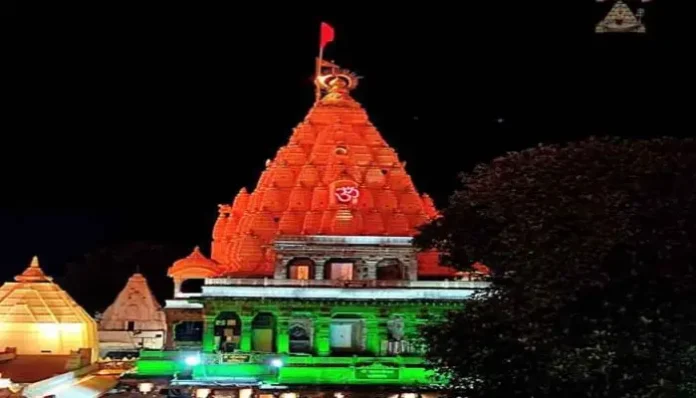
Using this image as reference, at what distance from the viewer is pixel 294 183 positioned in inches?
1271

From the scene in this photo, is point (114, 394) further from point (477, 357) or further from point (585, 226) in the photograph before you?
point (585, 226)

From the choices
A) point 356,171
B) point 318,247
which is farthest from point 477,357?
point 356,171

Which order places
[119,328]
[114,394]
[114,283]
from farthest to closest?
[114,283] < [119,328] < [114,394]

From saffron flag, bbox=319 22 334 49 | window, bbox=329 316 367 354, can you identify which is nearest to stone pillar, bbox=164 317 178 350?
window, bbox=329 316 367 354

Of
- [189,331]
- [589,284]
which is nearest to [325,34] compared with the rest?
[189,331]

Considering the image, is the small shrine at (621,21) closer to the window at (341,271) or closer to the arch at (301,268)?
the window at (341,271)

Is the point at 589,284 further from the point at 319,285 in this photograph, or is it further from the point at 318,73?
the point at 318,73

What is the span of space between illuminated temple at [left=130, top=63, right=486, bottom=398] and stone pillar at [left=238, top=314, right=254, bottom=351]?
1.1 inches

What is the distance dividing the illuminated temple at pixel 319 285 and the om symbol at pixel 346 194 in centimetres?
3

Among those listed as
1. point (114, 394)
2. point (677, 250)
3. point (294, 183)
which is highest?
point (294, 183)

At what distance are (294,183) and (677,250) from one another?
62.6 feet

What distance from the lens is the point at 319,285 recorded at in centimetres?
2842

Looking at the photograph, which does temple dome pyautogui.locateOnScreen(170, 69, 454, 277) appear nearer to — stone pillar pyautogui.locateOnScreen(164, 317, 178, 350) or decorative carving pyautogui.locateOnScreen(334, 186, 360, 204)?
decorative carving pyautogui.locateOnScreen(334, 186, 360, 204)

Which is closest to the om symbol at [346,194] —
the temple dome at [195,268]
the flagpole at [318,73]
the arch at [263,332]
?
the arch at [263,332]
